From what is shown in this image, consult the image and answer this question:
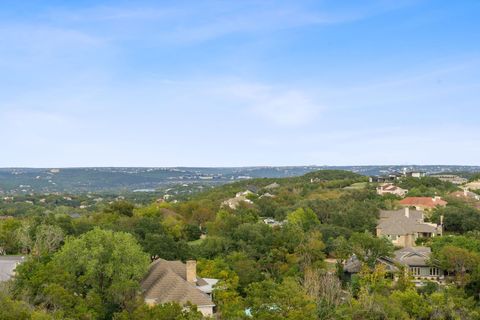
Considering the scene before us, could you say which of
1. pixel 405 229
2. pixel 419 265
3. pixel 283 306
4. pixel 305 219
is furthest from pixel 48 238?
pixel 405 229

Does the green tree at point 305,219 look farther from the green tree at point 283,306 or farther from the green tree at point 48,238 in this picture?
the green tree at point 283,306

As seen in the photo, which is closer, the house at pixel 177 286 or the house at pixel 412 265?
the house at pixel 177 286

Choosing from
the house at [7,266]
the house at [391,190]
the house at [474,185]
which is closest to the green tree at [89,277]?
the house at [7,266]

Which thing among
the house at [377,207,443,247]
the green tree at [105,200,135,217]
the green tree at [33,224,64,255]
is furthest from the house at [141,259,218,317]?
the green tree at [105,200,135,217]

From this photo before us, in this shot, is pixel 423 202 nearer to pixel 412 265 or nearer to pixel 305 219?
pixel 305 219

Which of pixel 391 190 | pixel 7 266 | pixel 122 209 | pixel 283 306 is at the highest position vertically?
pixel 391 190

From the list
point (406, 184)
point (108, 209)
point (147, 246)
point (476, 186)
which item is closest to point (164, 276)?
point (147, 246)
